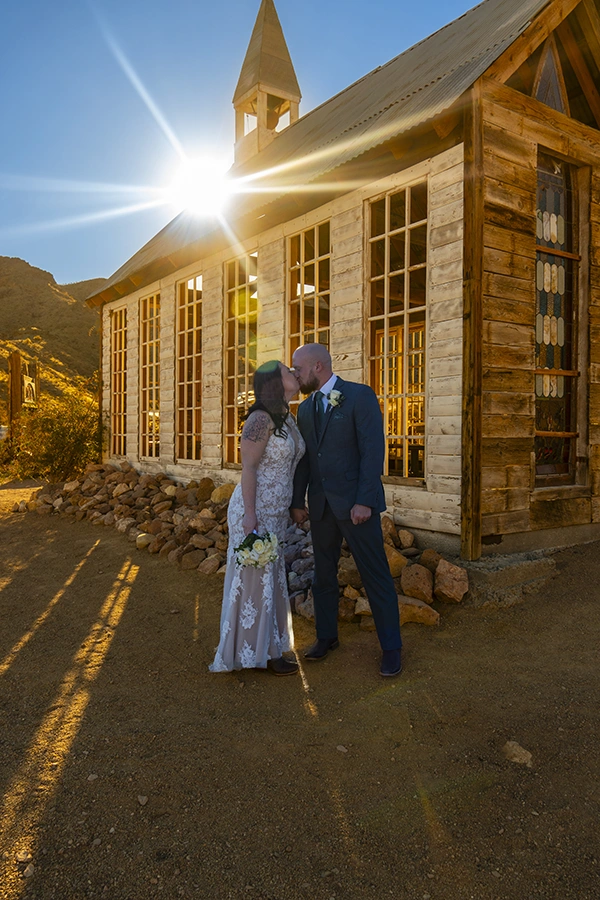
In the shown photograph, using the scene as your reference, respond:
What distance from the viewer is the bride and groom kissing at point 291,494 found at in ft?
11.6

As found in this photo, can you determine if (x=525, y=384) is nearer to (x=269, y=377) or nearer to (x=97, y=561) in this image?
(x=269, y=377)

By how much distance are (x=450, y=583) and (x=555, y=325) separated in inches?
113

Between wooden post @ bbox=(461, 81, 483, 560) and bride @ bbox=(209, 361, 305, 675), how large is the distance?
6.04 feet

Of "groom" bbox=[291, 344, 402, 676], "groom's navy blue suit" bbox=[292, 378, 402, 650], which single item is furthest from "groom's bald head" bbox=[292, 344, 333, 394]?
"groom's navy blue suit" bbox=[292, 378, 402, 650]

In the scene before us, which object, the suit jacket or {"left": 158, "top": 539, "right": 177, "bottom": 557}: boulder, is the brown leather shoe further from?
{"left": 158, "top": 539, "right": 177, "bottom": 557}: boulder

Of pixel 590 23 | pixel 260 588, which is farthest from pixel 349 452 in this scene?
pixel 590 23

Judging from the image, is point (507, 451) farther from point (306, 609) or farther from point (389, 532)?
point (306, 609)

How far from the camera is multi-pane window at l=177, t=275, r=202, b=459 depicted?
9.23 m

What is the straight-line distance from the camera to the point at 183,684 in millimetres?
3721

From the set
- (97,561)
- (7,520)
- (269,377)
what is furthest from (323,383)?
(7,520)

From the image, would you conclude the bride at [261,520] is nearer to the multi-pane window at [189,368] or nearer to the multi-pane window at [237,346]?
the multi-pane window at [237,346]

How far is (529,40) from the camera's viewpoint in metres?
5.22

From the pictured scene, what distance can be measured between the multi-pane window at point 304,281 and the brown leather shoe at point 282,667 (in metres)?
3.89

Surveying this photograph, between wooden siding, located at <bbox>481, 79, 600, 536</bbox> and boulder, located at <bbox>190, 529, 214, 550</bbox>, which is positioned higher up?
wooden siding, located at <bbox>481, 79, 600, 536</bbox>
